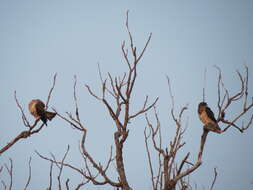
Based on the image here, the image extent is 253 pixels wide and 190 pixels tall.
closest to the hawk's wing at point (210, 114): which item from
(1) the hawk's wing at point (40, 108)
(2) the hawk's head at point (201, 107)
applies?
(2) the hawk's head at point (201, 107)

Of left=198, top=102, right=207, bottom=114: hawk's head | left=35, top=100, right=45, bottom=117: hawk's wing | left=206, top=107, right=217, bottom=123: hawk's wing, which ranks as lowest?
left=206, top=107, right=217, bottom=123: hawk's wing

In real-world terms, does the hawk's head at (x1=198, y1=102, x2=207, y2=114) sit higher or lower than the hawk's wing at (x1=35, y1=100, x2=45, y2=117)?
lower

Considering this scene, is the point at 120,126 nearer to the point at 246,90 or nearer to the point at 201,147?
the point at 201,147

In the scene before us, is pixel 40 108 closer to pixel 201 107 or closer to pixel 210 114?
pixel 201 107

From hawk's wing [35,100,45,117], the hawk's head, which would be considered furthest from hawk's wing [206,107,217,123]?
hawk's wing [35,100,45,117]

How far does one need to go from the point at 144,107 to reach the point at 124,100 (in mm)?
363

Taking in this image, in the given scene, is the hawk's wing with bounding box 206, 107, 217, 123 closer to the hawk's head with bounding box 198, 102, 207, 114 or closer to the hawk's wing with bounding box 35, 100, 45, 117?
the hawk's head with bounding box 198, 102, 207, 114

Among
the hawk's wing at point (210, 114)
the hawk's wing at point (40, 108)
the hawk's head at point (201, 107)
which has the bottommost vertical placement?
the hawk's wing at point (210, 114)

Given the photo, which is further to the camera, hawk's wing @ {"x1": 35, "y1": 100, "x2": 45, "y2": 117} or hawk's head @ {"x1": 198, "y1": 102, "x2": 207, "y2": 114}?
hawk's wing @ {"x1": 35, "y1": 100, "x2": 45, "y2": 117}

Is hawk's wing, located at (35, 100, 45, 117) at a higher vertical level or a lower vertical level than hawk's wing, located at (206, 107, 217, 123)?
higher

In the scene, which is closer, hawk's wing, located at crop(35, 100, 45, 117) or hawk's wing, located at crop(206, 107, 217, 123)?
hawk's wing, located at crop(206, 107, 217, 123)

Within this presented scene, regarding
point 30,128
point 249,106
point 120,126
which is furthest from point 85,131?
point 249,106

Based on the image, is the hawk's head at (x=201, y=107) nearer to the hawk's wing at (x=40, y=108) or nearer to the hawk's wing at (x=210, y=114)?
the hawk's wing at (x=210, y=114)

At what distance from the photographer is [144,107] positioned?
2941 mm
